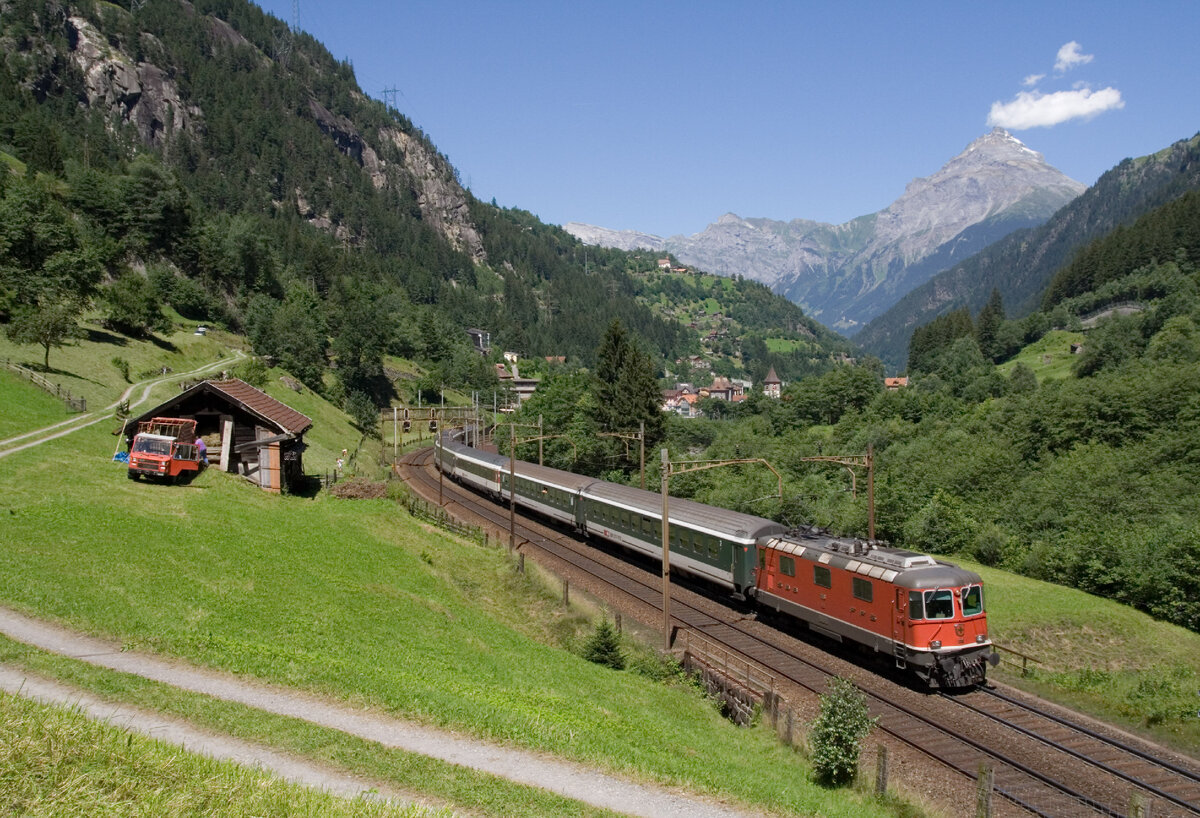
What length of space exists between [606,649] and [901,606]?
9.34 m

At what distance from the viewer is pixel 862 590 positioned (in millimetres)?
23516

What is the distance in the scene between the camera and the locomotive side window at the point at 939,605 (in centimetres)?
2148

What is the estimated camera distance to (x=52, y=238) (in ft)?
233

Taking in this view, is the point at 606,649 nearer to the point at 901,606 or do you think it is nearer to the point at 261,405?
the point at 901,606

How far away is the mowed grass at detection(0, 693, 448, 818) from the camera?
9117mm

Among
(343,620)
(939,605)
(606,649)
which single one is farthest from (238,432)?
(939,605)

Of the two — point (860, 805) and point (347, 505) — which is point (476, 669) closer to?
point (860, 805)

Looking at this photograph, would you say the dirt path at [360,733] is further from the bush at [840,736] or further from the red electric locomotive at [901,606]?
the red electric locomotive at [901,606]

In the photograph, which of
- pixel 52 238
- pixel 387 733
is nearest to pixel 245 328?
pixel 52 238

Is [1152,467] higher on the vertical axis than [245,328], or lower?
lower

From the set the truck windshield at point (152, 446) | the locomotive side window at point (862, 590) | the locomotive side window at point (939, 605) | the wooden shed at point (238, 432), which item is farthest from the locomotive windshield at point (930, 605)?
the wooden shed at point (238, 432)

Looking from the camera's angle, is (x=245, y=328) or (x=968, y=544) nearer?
(x=968, y=544)

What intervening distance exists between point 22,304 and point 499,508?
40444mm

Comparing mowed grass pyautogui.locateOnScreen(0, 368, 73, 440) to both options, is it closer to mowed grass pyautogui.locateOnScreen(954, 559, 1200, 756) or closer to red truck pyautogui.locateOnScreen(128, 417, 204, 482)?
red truck pyautogui.locateOnScreen(128, 417, 204, 482)
